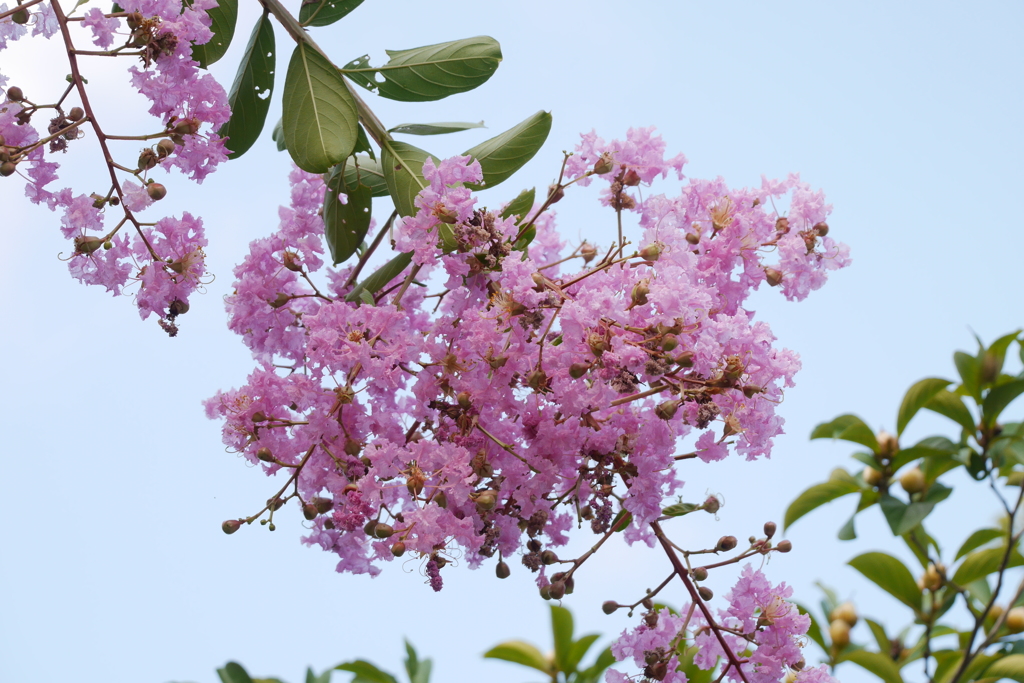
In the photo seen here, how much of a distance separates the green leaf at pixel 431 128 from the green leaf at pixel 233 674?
79.1 inches

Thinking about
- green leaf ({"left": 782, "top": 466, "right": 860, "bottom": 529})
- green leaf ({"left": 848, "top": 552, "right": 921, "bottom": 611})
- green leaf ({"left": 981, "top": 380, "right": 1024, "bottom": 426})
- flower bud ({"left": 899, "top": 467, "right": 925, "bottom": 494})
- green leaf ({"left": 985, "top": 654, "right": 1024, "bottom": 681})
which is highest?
green leaf ({"left": 981, "top": 380, "right": 1024, "bottom": 426})

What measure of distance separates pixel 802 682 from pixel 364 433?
71 centimetres

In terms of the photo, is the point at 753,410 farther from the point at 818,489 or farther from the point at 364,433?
the point at 818,489

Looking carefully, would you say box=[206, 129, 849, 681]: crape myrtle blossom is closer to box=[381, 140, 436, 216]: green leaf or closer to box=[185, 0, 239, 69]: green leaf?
box=[381, 140, 436, 216]: green leaf

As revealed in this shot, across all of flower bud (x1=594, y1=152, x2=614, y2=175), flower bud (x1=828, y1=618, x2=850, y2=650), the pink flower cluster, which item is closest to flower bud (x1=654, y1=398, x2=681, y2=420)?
the pink flower cluster

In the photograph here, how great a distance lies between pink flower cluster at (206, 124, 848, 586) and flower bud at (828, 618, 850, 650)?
3.41 m

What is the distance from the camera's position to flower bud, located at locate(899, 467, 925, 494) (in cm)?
321

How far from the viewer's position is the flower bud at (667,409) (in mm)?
938

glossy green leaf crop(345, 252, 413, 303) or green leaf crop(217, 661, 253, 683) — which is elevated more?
glossy green leaf crop(345, 252, 413, 303)

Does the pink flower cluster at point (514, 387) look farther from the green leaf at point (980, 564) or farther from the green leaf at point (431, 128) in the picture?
the green leaf at point (980, 564)

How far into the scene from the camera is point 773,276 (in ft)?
3.91

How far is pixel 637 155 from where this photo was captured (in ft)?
4.09

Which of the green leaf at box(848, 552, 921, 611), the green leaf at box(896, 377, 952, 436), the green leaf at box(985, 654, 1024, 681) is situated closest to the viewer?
the green leaf at box(985, 654, 1024, 681)

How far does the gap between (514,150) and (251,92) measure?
0.50m
